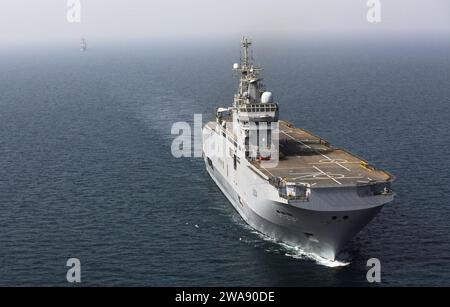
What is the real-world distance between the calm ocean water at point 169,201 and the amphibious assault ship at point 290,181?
188cm

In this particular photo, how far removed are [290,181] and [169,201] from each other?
18.3m

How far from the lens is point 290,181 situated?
168 feet

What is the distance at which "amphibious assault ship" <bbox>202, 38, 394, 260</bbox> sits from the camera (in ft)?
162

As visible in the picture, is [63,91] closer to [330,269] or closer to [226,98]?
[226,98]

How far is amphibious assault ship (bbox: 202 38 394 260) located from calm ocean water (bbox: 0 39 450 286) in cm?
188

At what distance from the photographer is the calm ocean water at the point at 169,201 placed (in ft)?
159

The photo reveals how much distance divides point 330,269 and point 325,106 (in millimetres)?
79542

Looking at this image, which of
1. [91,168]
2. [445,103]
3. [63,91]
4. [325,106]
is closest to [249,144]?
[91,168]

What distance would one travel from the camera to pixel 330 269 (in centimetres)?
4825
